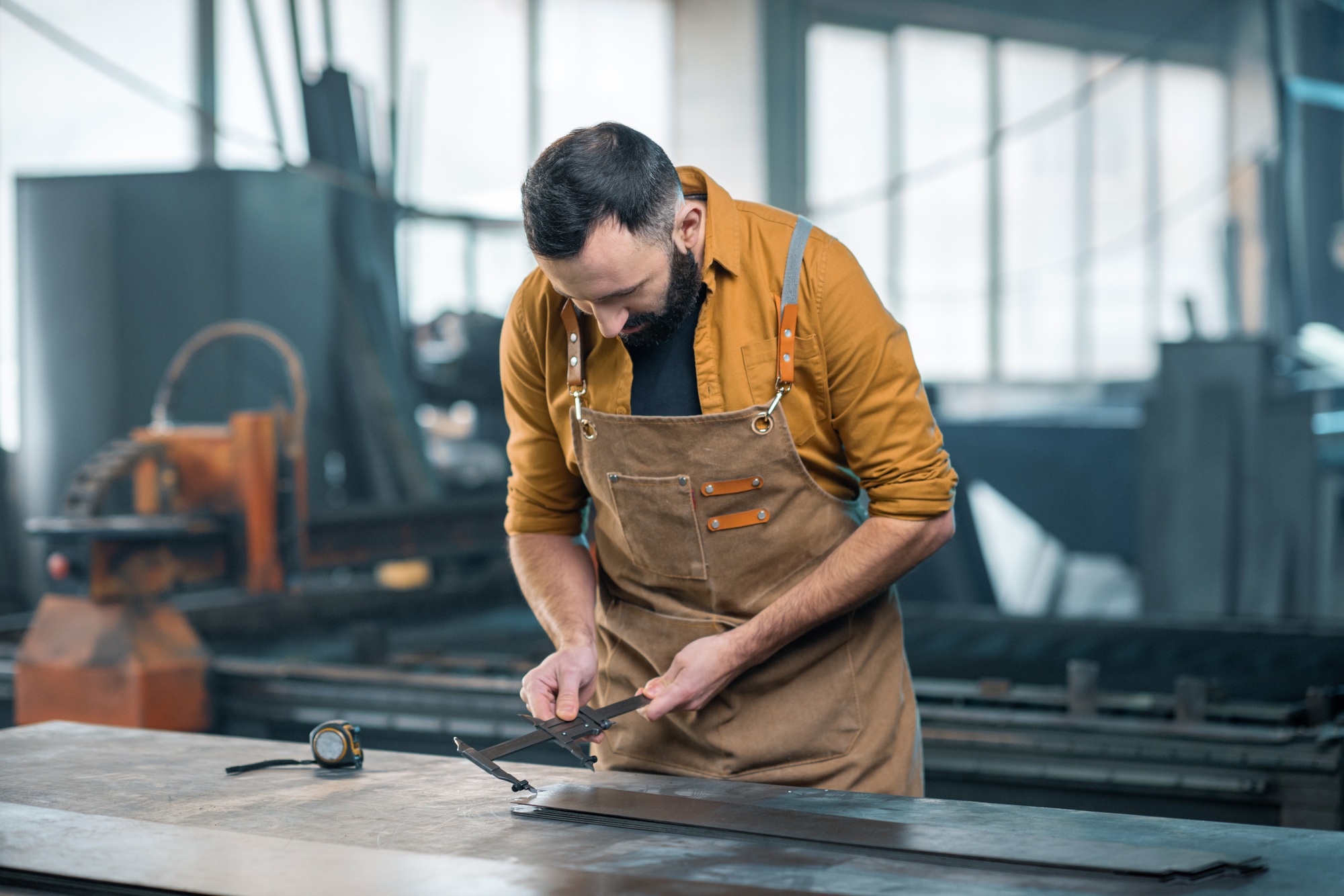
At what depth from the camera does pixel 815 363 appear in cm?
147

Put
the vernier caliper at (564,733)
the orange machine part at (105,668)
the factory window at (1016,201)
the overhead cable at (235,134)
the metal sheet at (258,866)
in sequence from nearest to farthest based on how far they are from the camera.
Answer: the metal sheet at (258,866), the vernier caliper at (564,733), the orange machine part at (105,668), the overhead cable at (235,134), the factory window at (1016,201)

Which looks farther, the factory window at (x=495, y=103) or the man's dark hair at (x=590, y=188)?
the factory window at (x=495, y=103)

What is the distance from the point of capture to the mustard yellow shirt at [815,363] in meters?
1.46

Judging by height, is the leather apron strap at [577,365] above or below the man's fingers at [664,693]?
above

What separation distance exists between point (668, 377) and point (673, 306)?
102 millimetres

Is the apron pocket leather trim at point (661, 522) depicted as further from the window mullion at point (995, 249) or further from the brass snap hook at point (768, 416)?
the window mullion at point (995, 249)

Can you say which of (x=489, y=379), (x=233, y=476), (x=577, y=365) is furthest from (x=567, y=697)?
(x=489, y=379)

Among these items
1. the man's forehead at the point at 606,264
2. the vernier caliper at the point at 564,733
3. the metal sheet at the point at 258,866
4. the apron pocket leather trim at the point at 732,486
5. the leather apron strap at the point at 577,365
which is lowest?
the metal sheet at the point at 258,866

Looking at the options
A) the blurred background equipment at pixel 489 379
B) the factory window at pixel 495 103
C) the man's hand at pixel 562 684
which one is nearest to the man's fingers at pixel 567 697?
the man's hand at pixel 562 684

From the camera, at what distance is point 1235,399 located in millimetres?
4242

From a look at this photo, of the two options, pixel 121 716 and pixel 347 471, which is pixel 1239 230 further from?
pixel 121 716

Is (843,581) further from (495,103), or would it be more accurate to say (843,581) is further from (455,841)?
(495,103)

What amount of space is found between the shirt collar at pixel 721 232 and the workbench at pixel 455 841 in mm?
569

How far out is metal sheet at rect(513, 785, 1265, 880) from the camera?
3.48ft
